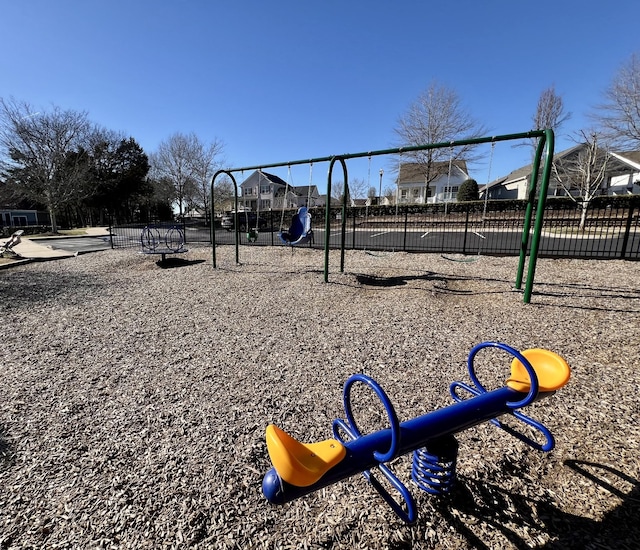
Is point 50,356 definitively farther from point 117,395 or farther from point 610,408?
point 610,408

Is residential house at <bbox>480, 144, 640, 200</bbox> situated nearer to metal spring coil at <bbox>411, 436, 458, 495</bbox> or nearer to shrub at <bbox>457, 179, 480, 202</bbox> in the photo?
shrub at <bbox>457, 179, 480, 202</bbox>

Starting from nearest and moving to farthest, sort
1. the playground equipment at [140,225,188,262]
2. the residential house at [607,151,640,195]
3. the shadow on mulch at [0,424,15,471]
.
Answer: the shadow on mulch at [0,424,15,471]
the playground equipment at [140,225,188,262]
the residential house at [607,151,640,195]

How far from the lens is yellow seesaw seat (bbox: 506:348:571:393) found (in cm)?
161

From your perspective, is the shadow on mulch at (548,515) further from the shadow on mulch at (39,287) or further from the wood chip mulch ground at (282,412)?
the shadow on mulch at (39,287)

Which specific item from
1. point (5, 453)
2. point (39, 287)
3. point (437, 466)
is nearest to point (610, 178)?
point (437, 466)

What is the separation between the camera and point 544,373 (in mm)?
1705

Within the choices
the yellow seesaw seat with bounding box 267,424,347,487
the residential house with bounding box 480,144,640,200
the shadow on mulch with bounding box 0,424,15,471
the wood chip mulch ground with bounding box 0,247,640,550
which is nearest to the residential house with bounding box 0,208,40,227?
the wood chip mulch ground with bounding box 0,247,640,550

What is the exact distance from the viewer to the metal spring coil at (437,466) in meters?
1.50

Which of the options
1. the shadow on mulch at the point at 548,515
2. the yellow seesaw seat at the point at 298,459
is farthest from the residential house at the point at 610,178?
the yellow seesaw seat at the point at 298,459

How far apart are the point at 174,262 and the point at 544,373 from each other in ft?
27.9

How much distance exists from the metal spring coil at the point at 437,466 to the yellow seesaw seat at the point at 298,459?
22.3 inches

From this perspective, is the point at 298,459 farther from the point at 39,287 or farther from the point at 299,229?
the point at 299,229

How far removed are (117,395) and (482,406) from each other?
8.39 feet

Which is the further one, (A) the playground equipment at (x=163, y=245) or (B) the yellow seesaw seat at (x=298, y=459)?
(A) the playground equipment at (x=163, y=245)
